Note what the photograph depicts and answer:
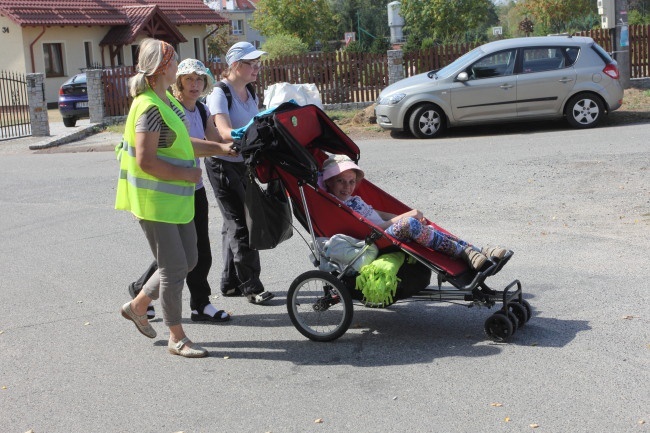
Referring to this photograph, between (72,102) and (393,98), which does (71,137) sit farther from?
(393,98)

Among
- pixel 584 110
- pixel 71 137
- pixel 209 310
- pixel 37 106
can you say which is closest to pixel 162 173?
pixel 209 310

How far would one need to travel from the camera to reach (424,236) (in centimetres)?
600

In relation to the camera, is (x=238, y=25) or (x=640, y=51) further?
(x=238, y=25)

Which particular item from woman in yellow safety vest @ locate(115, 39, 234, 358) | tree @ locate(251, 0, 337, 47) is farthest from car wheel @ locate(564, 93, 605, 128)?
tree @ locate(251, 0, 337, 47)

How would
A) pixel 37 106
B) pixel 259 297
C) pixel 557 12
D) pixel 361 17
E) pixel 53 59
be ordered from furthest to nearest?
pixel 361 17
pixel 557 12
pixel 53 59
pixel 37 106
pixel 259 297

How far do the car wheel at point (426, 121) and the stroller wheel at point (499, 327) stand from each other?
461 inches

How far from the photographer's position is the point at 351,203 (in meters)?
6.50

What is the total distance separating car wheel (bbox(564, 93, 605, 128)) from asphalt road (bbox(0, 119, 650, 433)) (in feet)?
21.2

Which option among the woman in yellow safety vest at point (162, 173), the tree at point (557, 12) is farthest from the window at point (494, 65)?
the tree at point (557, 12)

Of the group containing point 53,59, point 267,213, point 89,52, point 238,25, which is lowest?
point 267,213

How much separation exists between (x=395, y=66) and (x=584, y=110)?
7.47m

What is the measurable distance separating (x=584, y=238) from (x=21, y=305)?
5122mm

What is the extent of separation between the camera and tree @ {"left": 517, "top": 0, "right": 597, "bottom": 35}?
4984 cm

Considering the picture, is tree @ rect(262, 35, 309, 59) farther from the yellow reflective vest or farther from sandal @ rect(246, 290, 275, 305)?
the yellow reflective vest
